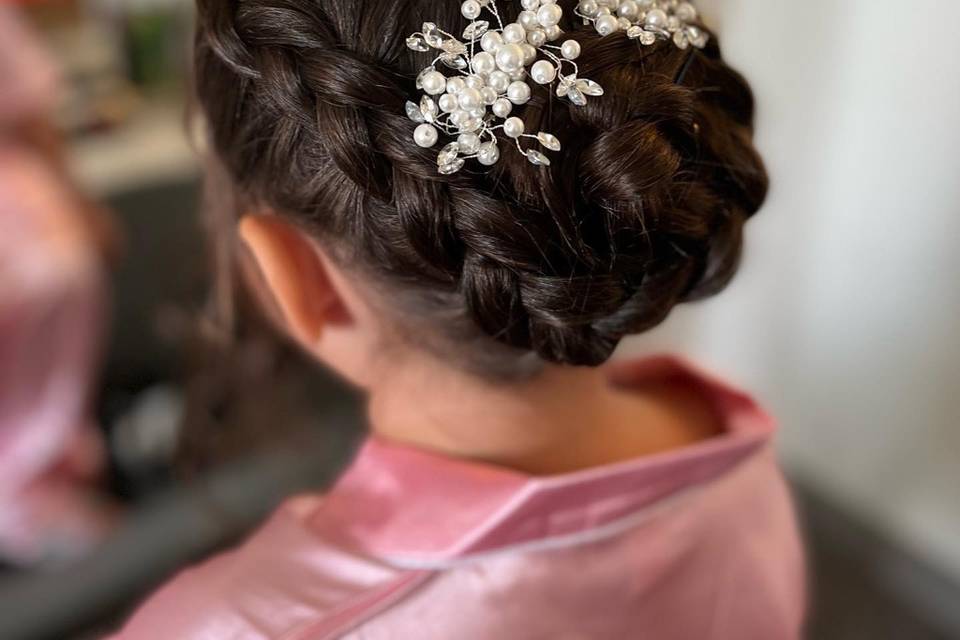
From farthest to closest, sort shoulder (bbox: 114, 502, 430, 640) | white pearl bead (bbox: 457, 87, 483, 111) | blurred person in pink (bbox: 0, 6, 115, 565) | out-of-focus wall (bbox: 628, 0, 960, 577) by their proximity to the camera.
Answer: blurred person in pink (bbox: 0, 6, 115, 565), out-of-focus wall (bbox: 628, 0, 960, 577), shoulder (bbox: 114, 502, 430, 640), white pearl bead (bbox: 457, 87, 483, 111)

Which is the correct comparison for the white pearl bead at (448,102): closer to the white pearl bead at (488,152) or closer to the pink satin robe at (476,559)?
the white pearl bead at (488,152)

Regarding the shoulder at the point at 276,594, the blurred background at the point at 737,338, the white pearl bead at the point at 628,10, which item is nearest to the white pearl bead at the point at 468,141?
the white pearl bead at the point at 628,10

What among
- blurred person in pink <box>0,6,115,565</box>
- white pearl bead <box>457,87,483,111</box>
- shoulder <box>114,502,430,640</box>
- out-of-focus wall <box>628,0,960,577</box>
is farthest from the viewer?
blurred person in pink <box>0,6,115,565</box>

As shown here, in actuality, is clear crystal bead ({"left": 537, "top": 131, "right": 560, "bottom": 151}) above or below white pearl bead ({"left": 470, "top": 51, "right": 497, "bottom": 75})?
below

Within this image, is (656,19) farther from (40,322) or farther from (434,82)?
(40,322)

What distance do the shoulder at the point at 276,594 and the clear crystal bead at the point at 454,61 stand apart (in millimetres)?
303

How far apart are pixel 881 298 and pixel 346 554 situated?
80cm

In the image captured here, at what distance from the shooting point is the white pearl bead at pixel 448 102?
41 centimetres

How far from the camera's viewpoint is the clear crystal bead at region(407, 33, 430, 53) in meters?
0.41

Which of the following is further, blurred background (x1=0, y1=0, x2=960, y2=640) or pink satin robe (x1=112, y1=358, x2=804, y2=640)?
blurred background (x1=0, y1=0, x2=960, y2=640)

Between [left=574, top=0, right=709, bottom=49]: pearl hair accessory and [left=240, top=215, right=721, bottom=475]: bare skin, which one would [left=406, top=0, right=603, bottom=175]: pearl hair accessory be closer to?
[left=574, top=0, right=709, bottom=49]: pearl hair accessory

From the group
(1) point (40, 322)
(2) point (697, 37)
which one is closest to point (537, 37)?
(2) point (697, 37)

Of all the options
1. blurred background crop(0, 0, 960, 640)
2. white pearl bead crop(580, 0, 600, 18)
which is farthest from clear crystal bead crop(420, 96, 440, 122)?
blurred background crop(0, 0, 960, 640)

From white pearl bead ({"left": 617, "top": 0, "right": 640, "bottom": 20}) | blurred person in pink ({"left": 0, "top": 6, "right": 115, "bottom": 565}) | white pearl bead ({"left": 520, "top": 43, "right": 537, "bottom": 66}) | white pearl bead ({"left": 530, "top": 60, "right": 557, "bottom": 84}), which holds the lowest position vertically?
blurred person in pink ({"left": 0, "top": 6, "right": 115, "bottom": 565})
